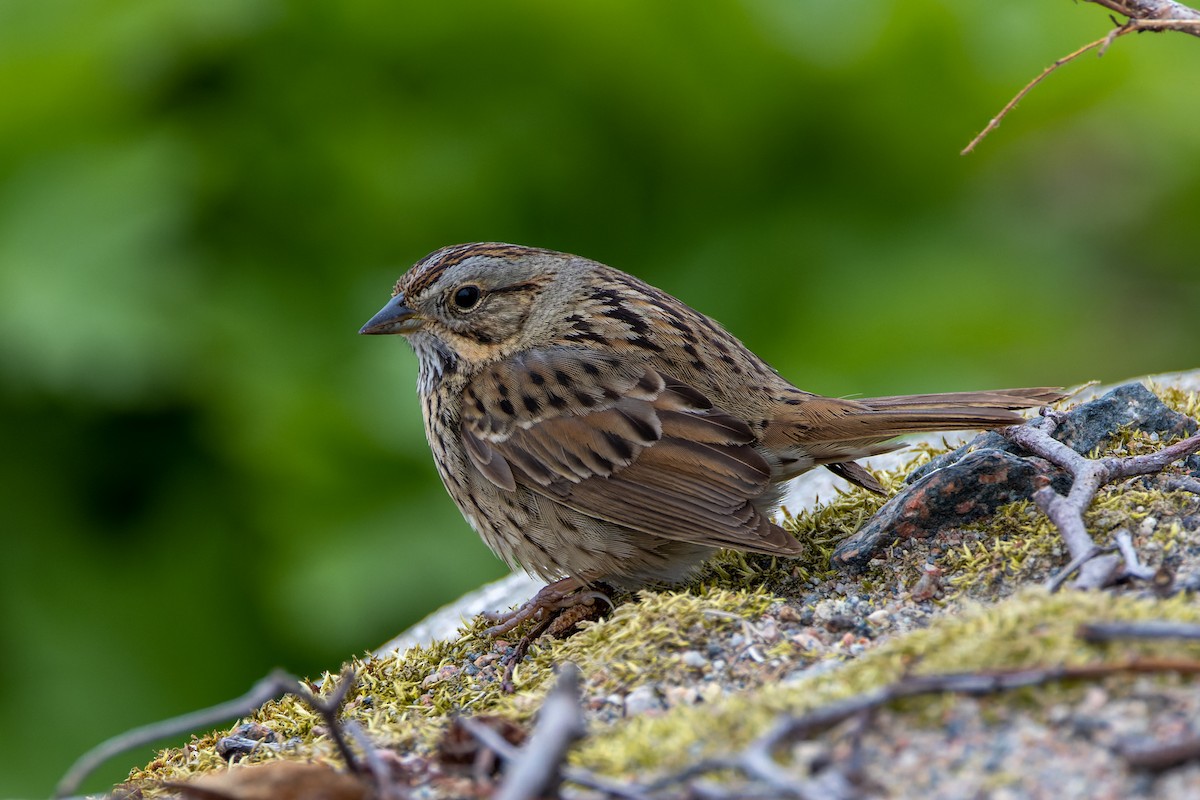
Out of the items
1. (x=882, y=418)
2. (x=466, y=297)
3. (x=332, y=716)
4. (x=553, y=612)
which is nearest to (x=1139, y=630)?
(x=332, y=716)

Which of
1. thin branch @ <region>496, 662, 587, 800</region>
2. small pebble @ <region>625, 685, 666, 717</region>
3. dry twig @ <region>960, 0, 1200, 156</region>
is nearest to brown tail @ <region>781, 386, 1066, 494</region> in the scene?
dry twig @ <region>960, 0, 1200, 156</region>

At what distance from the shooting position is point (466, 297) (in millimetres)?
4691

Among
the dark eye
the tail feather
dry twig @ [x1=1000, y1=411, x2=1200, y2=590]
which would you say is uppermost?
the dark eye

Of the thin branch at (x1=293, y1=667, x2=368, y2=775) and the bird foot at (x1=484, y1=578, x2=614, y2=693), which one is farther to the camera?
the bird foot at (x1=484, y1=578, x2=614, y2=693)

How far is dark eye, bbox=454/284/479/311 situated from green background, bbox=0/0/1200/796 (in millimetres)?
1433

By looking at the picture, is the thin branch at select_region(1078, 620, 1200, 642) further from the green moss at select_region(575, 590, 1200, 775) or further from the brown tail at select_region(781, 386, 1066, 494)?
the brown tail at select_region(781, 386, 1066, 494)

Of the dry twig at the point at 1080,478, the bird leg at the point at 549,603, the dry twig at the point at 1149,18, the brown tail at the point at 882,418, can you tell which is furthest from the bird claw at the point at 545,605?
the dry twig at the point at 1149,18

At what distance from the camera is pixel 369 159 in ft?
21.7

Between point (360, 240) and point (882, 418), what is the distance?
3275 mm

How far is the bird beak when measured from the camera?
4684 millimetres

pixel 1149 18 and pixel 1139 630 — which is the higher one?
pixel 1149 18

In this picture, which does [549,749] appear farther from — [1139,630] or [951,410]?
[951,410]

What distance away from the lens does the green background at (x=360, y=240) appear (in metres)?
5.95

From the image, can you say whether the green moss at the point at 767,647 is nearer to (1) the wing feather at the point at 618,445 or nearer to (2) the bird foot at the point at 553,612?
(2) the bird foot at the point at 553,612
